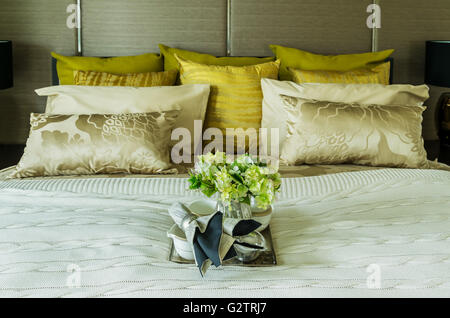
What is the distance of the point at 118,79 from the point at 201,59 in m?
0.50

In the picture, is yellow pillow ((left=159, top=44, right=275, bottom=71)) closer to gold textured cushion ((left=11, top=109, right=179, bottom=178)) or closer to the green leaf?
gold textured cushion ((left=11, top=109, right=179, bottom=178))

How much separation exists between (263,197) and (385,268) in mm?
335

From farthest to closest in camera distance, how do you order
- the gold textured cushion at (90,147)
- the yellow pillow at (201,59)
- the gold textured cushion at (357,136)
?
the yellow pillow at (201,59), the gold textured cushion at (357,136), the gold textured cushion at (90,147)

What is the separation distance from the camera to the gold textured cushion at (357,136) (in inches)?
85.8

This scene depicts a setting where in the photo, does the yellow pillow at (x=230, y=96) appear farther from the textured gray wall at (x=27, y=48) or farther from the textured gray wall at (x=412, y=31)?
the textured gray wall at (x=412, y=31)

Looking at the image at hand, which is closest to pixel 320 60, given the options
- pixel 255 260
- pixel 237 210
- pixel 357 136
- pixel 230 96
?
pixel 230 96

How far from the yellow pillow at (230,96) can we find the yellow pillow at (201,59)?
20cm

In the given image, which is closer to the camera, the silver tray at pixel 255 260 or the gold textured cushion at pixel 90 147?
the silver tray at pixel 255 260

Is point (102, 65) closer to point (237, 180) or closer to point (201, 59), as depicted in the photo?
point (201, 59)

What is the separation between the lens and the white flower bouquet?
1.29 m

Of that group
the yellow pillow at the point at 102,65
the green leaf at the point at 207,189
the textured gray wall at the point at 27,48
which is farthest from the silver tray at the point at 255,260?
the textured gray wall at the point at 27,48

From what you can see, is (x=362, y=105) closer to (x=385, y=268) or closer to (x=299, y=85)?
(x=299, y=85)

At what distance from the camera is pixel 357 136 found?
→ 2.18 m

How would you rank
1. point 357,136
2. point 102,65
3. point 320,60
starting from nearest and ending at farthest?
point 357,136, point 102,65, point 320,60
